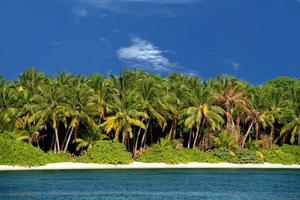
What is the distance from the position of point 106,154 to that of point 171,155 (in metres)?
7.61

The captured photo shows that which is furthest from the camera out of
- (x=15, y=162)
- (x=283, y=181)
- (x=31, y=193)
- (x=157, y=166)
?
(x=157, y=166)

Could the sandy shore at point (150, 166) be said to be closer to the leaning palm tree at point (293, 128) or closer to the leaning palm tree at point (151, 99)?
the leaning palm tree at point (293, 128)

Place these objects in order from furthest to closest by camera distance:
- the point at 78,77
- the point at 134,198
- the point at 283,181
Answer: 1. the point at 78,77
2. the point at 283,181
3. the point at 134,198

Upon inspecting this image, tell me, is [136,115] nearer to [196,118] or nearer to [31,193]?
[196,118]

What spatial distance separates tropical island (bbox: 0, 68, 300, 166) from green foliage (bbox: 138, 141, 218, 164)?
11 cm

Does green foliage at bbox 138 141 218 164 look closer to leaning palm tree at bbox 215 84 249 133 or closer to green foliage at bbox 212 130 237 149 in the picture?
green foliage at bbox 212 130 237 149

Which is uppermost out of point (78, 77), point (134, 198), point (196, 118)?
point (78, 77)

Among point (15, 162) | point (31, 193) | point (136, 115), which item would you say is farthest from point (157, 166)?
point (31, 193)

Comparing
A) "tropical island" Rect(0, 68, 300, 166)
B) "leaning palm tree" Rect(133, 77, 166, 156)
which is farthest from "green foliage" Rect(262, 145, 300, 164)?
"leaning palm tree" Rect(133, 77, 166, 156)

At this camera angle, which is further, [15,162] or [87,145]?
[87,145]

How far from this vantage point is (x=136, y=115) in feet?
215

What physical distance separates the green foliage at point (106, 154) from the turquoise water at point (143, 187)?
10852 millimetres

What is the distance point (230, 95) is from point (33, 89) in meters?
23.8

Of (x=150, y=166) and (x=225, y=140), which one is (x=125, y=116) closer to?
(x=150, y=166)
